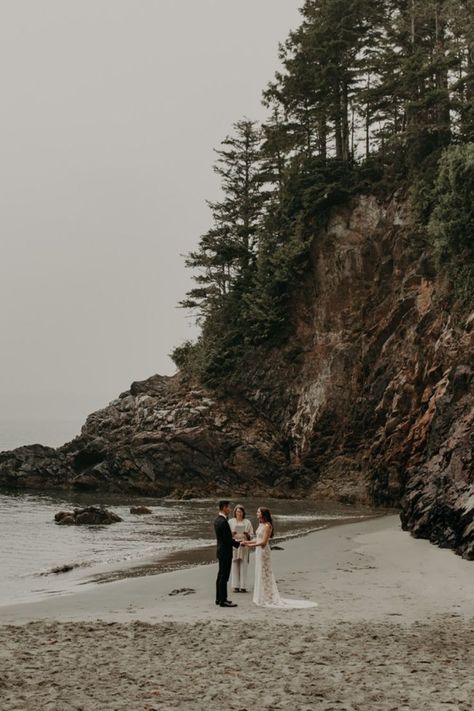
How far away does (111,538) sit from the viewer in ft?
92.0

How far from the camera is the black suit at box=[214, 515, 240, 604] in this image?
1434 cm

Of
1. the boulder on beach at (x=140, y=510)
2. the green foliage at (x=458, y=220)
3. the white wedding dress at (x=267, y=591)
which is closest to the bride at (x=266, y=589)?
the white wedding dress at (x=267, y=591)

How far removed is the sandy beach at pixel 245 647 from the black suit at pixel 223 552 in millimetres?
424

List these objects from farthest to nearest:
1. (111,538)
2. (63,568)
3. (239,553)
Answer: (111,538) → (63,568) → (239,553)

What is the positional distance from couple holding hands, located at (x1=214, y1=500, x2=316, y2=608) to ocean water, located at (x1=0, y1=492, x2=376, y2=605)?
488 centimetres

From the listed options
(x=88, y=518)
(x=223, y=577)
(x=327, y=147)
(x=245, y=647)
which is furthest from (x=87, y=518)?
(x=327, y=147)

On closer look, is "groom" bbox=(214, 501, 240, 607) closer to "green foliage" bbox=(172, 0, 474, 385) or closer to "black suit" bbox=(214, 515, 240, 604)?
"black suit" bbox=(214, 515, 240, 604)

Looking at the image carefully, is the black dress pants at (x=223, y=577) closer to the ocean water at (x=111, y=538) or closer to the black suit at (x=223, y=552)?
the black suit at (x=223, y=552)

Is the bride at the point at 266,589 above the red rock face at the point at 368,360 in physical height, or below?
below

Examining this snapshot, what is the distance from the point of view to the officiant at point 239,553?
15.8 meters

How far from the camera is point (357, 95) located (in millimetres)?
50188

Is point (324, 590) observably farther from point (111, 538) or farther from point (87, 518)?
point (87, 518)

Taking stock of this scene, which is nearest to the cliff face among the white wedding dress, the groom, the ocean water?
the ocean water

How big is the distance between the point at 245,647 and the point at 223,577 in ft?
12.2
